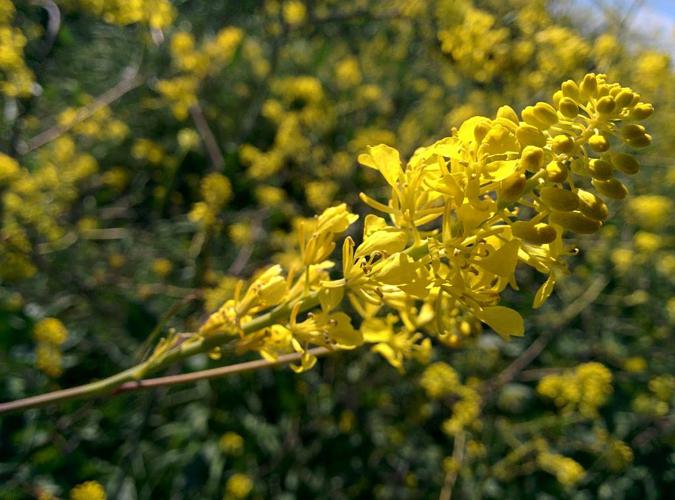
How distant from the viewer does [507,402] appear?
3432 millimetres

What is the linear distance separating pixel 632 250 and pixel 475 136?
3376 mm

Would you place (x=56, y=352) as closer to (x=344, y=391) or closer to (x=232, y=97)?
(x=344, y=391)

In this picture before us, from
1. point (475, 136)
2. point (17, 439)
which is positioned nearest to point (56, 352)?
point (17, 439)

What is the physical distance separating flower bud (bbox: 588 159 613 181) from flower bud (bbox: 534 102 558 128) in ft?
0.30

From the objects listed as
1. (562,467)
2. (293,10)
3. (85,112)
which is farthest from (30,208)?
(562,467)

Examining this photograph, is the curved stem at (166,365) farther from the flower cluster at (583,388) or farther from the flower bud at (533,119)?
the flower cluster at (583,388)

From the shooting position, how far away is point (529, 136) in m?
0.93

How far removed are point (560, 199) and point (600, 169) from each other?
0.10 meters

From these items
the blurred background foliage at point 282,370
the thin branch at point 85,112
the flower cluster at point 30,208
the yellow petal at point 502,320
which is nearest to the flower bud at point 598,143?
the yellow petal at point 502,320

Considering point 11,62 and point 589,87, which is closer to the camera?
point 589,87

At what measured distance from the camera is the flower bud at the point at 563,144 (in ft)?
3.02

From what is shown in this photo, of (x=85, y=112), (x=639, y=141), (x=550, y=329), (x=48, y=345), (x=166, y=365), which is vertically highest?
(x=639, y=141)

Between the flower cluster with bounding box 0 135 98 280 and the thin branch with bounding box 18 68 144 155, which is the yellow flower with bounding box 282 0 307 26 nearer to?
the thin branch with bounding box 18 68 144 155

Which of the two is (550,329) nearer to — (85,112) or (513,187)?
(513,187)
